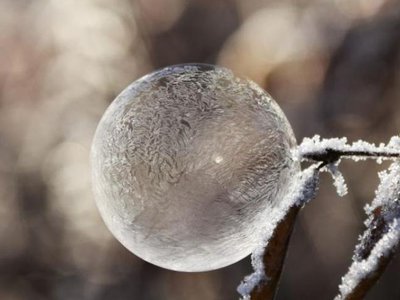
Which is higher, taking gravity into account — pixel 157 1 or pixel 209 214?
pixel 157 1

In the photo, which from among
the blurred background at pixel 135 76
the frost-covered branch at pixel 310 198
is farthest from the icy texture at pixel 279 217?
the blurred background at pixel 135 76

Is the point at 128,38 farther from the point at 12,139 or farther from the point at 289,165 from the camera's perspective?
the point at 289,165

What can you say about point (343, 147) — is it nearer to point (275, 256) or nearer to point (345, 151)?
point (345, 151)

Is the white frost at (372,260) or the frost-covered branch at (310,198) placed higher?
the frost-covered branch at (310,198)

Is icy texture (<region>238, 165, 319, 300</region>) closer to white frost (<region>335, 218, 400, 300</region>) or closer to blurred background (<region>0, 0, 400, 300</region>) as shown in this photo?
white frost (<region>335, 218, 400, 300</region>)

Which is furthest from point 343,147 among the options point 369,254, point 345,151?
point 369,254

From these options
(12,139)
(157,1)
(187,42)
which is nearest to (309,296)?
(187,42)

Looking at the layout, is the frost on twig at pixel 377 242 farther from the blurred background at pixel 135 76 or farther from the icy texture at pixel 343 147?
the blurred background at pixel 135 76
